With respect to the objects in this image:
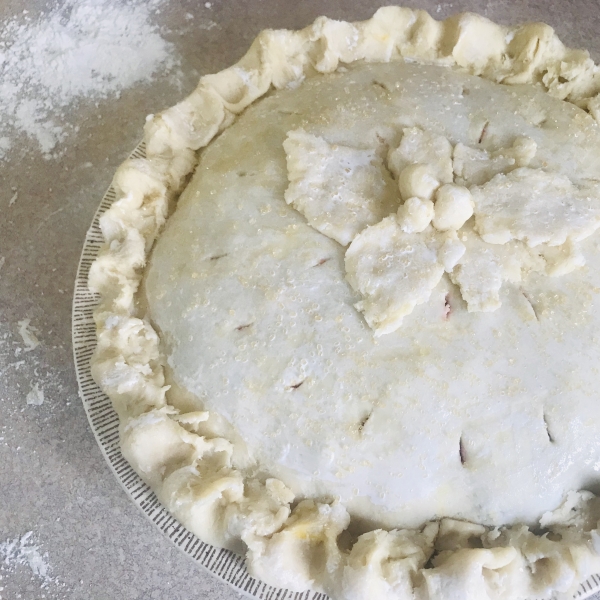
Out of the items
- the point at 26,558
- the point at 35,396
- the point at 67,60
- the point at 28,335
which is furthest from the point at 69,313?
the point at 67,60

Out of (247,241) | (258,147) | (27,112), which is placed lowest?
(27,112)

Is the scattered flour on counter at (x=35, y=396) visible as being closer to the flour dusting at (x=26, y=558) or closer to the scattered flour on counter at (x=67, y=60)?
the flour dusting at (x=26, y=558)

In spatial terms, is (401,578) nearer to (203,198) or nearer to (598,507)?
(598,507)

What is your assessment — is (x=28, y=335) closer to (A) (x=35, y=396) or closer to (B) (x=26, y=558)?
(A) (x=35, y=396)

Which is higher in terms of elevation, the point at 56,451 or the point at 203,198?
the point at 203,198

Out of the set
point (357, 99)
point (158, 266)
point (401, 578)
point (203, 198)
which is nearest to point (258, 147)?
point (203, 198)

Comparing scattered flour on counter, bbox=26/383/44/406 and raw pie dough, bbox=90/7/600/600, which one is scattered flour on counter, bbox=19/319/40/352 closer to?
scattered flour on counter, bbox=26/383/44/406

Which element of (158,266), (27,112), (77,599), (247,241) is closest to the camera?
(247,241)

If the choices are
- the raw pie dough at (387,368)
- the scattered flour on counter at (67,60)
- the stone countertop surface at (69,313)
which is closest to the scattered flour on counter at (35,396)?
the stone countertop surface at (69,313)
